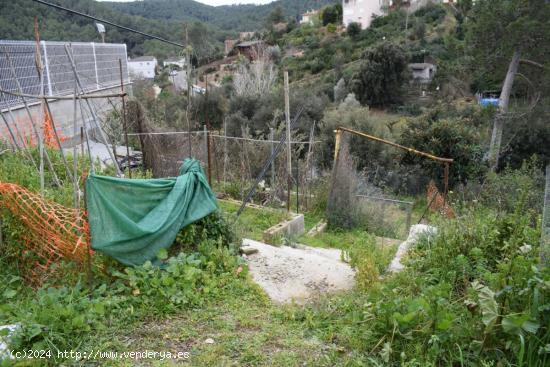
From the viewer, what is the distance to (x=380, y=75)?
86.8ft

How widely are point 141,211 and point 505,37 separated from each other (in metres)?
14.9

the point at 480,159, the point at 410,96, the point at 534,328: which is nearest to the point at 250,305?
the point at 534,328

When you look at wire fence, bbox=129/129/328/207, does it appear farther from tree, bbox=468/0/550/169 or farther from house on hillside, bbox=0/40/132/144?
tree, bbox=468/0/550/169

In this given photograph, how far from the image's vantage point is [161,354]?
9.20ft

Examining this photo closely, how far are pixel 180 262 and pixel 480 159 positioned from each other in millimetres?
10594

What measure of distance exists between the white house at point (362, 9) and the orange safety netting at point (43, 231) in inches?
1852

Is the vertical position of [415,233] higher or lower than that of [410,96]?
lower

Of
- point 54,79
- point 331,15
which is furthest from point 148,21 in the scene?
point 54,79

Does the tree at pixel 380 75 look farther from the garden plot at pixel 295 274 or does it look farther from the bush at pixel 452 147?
the garden plot at pixel 295 274

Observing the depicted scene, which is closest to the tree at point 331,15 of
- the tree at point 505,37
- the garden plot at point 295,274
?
the tree at point 505,37

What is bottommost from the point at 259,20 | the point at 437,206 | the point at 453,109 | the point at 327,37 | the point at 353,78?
the point at 437,206

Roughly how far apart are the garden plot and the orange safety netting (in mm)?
1638

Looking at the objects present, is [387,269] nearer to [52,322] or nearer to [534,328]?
[534,328]

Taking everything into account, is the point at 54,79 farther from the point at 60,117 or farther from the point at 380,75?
the point at 380,75
